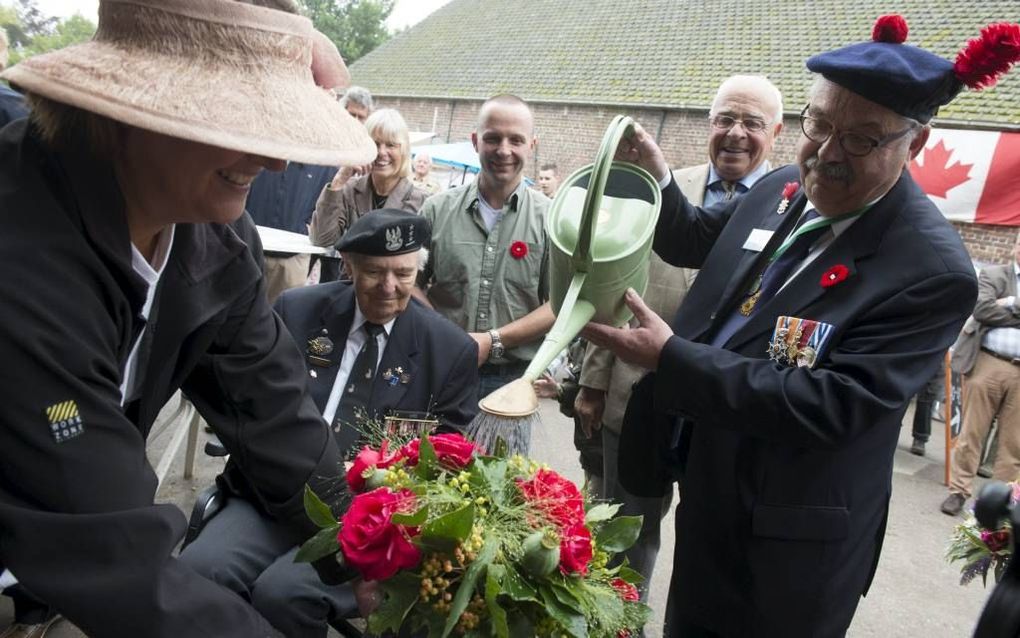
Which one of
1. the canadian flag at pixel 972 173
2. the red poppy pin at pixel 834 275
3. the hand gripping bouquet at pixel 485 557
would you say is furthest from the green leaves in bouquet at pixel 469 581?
the canadian flag at pixel 972 173

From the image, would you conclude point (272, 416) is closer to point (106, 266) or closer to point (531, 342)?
point (106, 266)

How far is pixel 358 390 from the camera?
2.96 metres

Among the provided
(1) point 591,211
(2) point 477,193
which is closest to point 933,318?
(1) point 591,211

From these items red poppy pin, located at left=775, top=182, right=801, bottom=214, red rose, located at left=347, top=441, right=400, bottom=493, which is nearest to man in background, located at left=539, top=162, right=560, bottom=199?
red poppy pin, located at left=775, top=182, right=801, bottom=214

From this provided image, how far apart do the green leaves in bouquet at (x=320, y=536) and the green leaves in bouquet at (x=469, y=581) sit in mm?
318

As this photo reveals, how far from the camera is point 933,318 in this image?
6.02ft

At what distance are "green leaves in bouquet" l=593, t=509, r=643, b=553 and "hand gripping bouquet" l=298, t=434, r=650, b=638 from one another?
0.05 meters

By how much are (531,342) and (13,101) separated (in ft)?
9.25

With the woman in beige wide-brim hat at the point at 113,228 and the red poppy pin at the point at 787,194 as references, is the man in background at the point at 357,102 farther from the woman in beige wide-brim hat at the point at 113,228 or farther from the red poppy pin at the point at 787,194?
the woman in beige wide-brim hat at the point at 113,228

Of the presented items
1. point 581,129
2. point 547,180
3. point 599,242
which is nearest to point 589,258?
point 599,242

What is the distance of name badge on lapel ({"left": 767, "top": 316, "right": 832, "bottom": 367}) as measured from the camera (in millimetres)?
1880

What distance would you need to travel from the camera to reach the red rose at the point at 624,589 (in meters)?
1.51

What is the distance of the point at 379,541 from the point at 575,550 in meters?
0.36

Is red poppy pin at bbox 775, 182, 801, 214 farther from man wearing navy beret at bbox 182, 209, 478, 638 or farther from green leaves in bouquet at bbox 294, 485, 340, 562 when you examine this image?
green leaves in bouquet at bbox 294, 485, 340, 562
